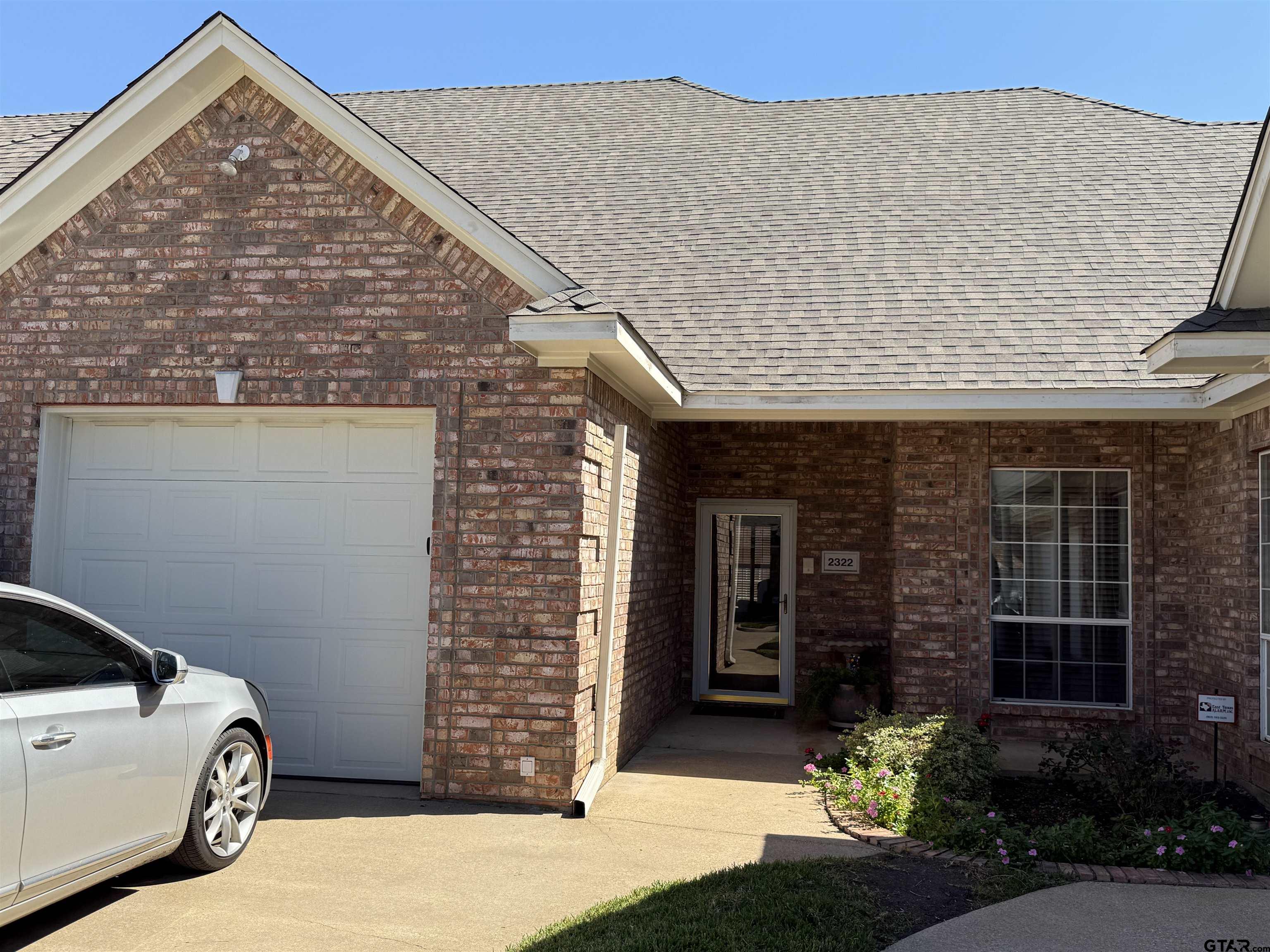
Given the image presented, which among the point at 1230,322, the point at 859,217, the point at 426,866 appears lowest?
the point at 426,866

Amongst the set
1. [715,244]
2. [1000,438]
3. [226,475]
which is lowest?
[226,475]

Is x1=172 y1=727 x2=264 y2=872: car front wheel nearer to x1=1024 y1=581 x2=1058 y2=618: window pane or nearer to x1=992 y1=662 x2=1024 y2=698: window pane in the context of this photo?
x1=992 y1=662 x2=1024 y2=698: window pane

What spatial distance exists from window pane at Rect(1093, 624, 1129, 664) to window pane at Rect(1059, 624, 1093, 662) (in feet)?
0.22

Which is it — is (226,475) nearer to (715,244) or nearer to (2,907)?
(2,907)

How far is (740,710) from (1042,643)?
3304 millimetres

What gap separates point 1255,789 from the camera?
7.61 m

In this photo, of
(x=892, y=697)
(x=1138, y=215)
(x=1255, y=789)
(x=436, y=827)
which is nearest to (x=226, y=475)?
(x=436, y=827)

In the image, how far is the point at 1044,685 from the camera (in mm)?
9320

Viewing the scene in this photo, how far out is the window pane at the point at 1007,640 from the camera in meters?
9.37

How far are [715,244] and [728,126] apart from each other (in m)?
3.58

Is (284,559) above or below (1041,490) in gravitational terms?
below

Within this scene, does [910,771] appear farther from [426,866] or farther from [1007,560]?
[426,866]

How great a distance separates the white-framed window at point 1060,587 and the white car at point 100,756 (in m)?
6.78

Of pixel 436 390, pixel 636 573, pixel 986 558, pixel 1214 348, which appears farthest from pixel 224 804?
pixel 986 558
